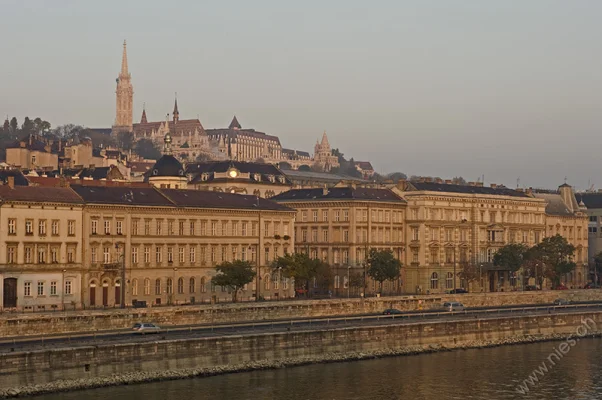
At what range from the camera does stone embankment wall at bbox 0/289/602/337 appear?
66.6 meters

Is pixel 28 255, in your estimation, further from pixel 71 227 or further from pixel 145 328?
pixel 145 328

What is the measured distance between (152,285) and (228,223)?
9.73m

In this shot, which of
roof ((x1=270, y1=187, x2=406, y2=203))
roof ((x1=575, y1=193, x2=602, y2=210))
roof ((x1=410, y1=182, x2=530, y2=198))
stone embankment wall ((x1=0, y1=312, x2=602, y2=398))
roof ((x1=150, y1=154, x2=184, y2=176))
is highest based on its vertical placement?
roof ((x1=150, y1=154, x2=184, y2=176))

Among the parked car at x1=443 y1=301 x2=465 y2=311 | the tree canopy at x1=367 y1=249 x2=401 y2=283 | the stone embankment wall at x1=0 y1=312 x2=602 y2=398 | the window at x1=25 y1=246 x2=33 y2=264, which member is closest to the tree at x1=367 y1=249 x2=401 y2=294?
the tree canopy at x1=367 y1=249 x2=401 y2=283

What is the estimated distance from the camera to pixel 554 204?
141625 millimetres

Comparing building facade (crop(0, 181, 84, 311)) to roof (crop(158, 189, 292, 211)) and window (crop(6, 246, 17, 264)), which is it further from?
roof (crop(158, 189, 292, 211))

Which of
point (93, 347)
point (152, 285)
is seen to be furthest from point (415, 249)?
point (93, 347)

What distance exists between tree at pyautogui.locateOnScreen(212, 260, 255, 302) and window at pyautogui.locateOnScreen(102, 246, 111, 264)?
8589mm

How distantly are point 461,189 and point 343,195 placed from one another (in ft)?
53.7

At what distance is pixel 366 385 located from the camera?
202 ft

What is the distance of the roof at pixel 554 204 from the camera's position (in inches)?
5501

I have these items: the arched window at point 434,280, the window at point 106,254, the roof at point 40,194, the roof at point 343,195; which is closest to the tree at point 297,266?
the roof at point 343,195

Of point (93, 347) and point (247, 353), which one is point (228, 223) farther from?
point (93, 347)

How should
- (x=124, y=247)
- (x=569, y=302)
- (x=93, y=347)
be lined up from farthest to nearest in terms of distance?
1. (x=569, y=302)
2. (x=124, y=247)
3. (x=93, y=347)
